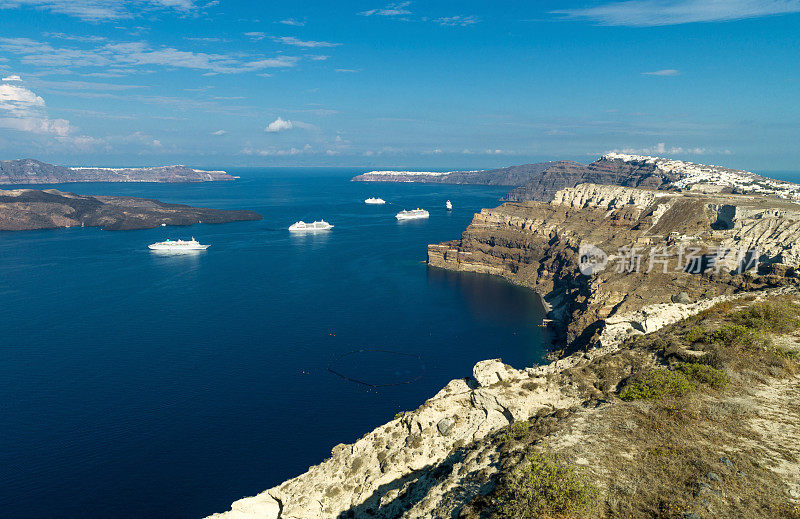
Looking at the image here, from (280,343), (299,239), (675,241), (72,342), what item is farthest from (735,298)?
(299,239)

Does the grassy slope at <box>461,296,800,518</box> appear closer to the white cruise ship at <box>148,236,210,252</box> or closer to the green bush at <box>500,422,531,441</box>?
the green bush at <box>500,422,531,441</box>

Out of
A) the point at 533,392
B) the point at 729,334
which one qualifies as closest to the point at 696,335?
the point at 729,334

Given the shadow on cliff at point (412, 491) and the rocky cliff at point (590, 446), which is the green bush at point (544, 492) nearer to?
the rocky cliff at point (590, 446)

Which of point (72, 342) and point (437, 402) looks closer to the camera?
point (437, 402)

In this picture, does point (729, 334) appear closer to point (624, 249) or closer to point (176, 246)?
point (624, 249)

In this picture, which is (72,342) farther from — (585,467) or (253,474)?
(585,467)

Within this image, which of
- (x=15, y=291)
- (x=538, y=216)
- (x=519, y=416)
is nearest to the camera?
(x=519, y=416)

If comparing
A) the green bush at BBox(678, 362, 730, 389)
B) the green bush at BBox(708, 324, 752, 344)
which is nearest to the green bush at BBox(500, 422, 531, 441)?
the green bush at BBox(678, 362, 730, 389)
